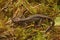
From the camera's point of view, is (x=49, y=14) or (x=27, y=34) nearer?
(x=27, y=34)

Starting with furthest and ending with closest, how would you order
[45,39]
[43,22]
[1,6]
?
[1,6] < [43,22] < [45,39]

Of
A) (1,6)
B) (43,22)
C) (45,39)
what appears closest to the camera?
(45,39)

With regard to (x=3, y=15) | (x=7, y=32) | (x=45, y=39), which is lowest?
(x=45, y=39)

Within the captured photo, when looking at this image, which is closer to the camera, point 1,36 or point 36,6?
point 1,36

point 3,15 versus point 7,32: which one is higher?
point 3,15

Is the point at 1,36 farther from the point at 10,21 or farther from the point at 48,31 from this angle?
the point at 48,31

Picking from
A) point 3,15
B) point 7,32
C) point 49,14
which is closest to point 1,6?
point 3,15

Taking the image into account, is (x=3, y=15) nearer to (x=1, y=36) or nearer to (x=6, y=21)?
(x=6, y=21)

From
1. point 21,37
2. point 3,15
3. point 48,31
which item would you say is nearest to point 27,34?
point 21,37

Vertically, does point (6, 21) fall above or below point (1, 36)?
above
